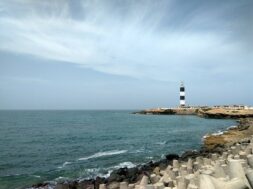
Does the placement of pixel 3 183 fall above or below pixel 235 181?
below

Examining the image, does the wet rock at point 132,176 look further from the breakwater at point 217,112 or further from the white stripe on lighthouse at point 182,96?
the white stripe on lighthouse at point 182,96

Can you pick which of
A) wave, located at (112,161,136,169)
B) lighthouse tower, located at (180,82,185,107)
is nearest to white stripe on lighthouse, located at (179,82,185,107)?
lighthouse tower, located at (180,82,185,107)

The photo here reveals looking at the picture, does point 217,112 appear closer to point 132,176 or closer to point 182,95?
point 182,95

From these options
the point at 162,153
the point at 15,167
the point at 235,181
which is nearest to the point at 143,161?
the point at 162,153

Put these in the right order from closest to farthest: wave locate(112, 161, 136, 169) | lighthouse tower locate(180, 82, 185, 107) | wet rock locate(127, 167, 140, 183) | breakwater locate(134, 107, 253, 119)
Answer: wet rock locate(127, 167, 140, 183) → wave locate(112, 161, 136, 169) → breakwater locate(134, 107, 253, 119) → lighthouse tower locate(180, 82, 185, 107)

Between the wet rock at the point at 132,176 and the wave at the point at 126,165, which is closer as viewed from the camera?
the wet rock at the point at 132,176

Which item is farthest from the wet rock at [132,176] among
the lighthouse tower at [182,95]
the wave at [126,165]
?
the lighthouse tower at [182,95]

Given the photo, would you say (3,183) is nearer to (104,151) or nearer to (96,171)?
(96,171)

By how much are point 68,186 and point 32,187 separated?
8.99ft

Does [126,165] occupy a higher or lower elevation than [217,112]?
lower

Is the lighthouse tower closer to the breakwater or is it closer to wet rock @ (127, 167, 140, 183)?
the breakwater

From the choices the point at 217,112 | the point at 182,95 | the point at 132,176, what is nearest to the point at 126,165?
the point at 132,176

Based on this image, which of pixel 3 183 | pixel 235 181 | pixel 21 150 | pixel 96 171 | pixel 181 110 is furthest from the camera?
pixel 181 110

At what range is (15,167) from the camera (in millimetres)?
18688
